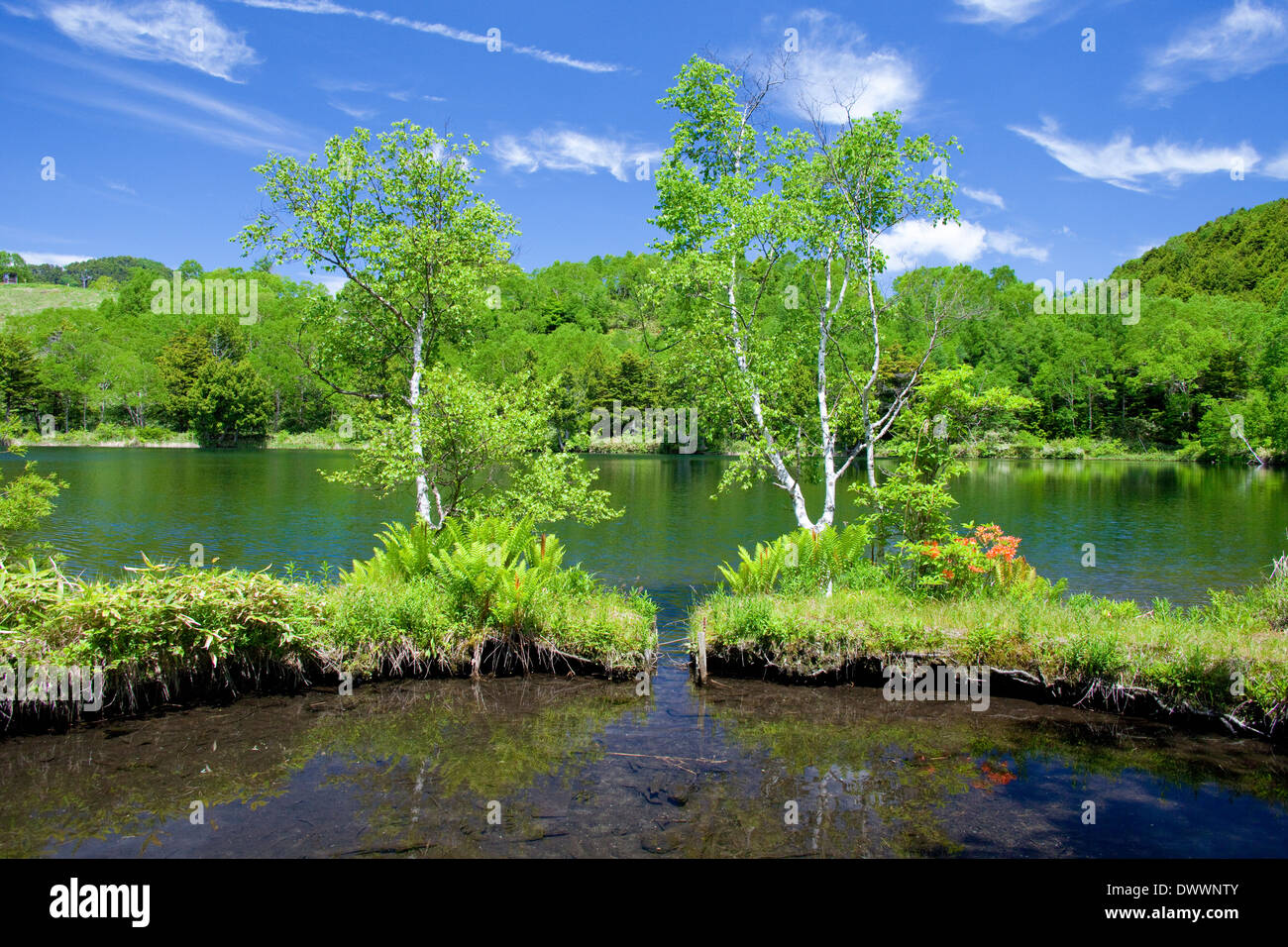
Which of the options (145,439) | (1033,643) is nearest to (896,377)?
(1033,643)

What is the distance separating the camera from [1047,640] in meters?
12.0

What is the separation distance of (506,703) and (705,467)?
59896 millimetres

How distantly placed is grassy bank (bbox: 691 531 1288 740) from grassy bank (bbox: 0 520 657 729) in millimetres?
2223

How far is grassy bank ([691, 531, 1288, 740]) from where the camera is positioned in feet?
35.7

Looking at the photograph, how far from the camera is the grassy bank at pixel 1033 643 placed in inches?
428

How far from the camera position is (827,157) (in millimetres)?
16203

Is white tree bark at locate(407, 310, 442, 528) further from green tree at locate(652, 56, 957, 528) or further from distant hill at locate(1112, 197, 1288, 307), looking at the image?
distant hill at locate(1112, 197, 1288, 307)

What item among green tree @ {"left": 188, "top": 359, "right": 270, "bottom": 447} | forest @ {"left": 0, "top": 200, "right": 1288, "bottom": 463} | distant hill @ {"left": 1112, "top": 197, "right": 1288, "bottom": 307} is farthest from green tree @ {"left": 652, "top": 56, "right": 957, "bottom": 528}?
distant hill @ {"left": 1112, "top": 197, "right": 1288, "bottom": 307}

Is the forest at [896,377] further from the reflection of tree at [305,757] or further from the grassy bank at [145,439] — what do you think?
the reflection of tree at [305,757]

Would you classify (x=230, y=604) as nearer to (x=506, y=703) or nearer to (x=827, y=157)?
(x=506, y=703)

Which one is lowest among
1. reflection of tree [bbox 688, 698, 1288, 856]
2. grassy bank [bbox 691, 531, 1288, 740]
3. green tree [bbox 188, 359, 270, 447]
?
reflection of tree [bbox 688, 698, 1288, 856]

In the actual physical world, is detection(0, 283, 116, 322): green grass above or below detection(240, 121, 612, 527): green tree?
above

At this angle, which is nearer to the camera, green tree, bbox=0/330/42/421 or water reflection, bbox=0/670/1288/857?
water reflection, bbox=0/670/1288/857

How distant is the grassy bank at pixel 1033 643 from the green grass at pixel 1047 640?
0.02 meters
